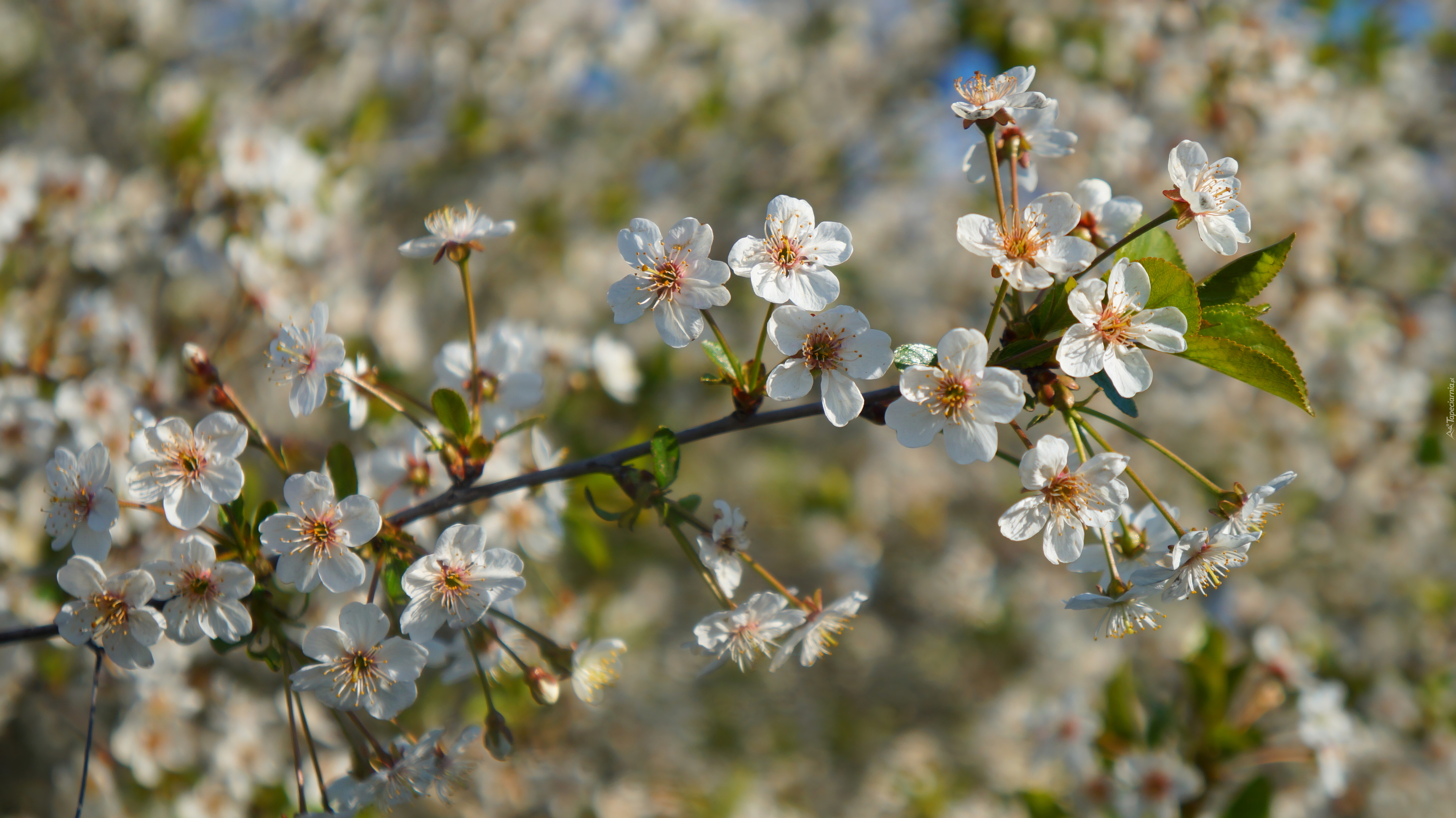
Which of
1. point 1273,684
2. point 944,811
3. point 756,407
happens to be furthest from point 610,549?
point 756,407

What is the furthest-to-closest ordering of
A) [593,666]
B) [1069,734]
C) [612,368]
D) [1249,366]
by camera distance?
[1069,734] → [612,368] → [593,666] → [1249,366]

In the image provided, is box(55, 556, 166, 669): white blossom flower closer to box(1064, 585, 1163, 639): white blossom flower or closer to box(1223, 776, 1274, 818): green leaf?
box(1064, 585, 1163, 639): white blossom flower

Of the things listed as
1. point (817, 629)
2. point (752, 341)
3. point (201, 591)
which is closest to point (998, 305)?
point (817, 629)

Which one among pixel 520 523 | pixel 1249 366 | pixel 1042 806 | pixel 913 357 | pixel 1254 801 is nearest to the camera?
pixel 1249 366

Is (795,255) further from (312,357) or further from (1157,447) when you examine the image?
(312,357)

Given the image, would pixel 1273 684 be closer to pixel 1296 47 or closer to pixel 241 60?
pixel 1296 47

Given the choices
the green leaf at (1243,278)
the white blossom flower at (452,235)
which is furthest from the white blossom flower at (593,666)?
the green leaf at (1243,278)
